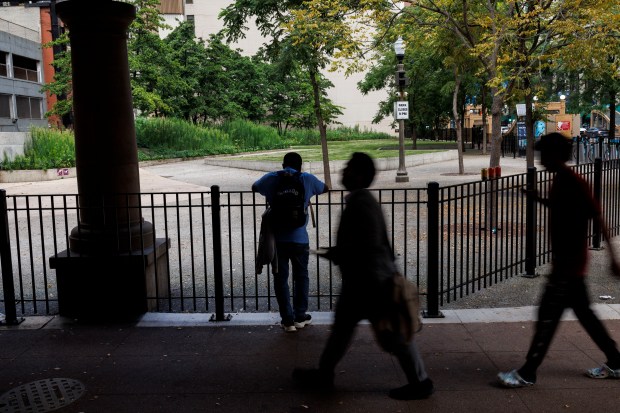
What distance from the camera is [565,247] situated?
173 inches

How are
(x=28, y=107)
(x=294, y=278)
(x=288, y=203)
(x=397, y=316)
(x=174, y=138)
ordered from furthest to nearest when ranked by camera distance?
(x=28, y=107), (x=174, y=138), (x=294, y=278), (x=288, y=203), (x=397, y=316)

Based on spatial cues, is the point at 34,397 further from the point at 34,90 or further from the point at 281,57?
the point at 34,90

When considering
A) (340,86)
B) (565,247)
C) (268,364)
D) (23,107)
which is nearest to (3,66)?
(23,107)

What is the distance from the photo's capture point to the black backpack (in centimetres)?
574

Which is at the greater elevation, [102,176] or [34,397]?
[102,176]

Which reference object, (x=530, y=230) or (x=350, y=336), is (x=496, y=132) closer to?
(x=530, y=230)

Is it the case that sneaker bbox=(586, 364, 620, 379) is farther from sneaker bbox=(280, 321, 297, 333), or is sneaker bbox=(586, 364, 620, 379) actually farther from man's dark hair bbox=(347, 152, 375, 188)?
sneaker bbox=(280, 321, 297, 333)

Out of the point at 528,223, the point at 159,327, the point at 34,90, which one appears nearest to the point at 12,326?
the point at 159,327

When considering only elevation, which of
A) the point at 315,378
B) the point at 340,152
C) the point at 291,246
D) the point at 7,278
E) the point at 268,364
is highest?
the point at 340,152

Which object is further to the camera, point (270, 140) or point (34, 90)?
point (34, 90)

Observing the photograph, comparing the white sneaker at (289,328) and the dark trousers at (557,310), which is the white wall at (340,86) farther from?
the dark trousers at (557,310)

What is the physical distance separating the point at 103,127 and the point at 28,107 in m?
46.8

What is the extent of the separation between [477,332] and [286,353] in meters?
1.85

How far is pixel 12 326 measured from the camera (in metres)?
6.43
